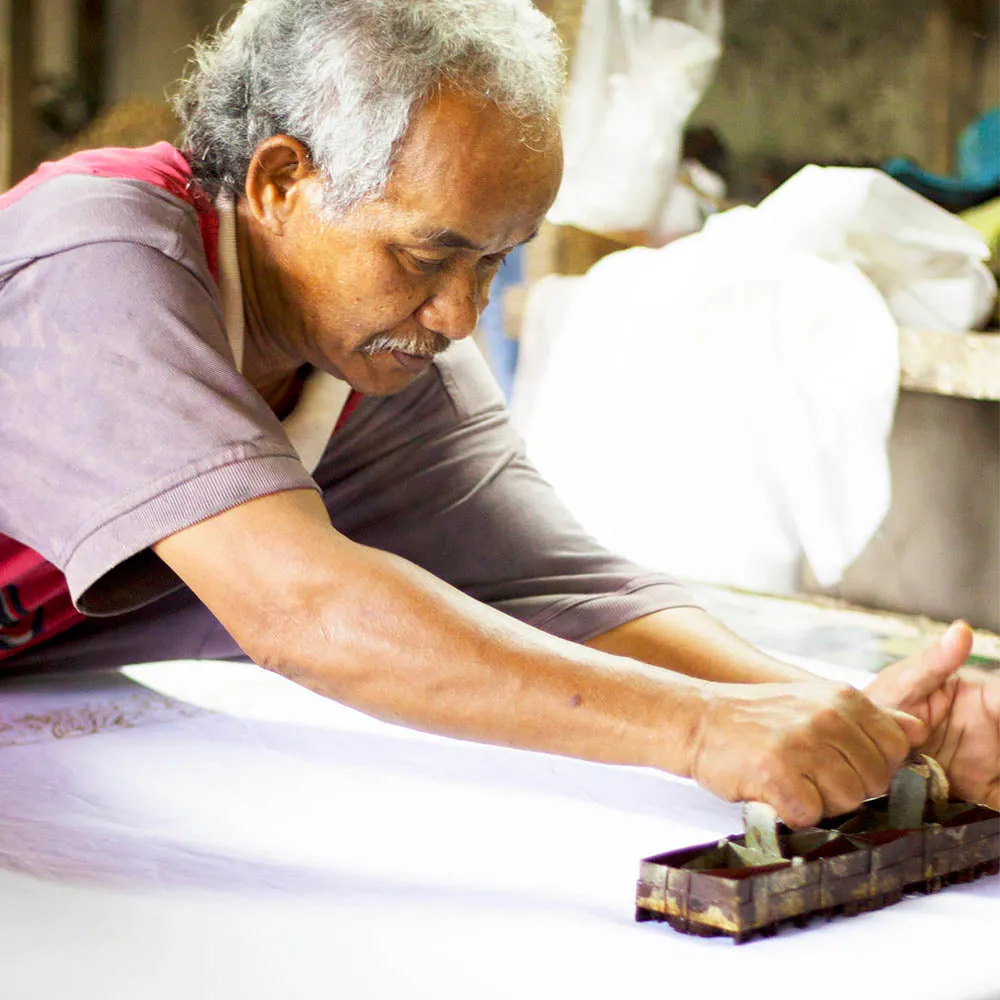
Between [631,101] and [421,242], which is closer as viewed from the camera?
[421,242]

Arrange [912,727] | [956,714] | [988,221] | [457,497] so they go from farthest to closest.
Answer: [988,221] → [457,497] → [956,714] → [912,727]

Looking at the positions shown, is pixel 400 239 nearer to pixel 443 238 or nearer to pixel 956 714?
pixel 443 238

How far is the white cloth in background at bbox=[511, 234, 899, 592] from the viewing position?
1972mm

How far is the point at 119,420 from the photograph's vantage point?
0.96 meters

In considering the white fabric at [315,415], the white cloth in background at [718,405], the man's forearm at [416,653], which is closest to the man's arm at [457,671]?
the man's forearm at [416,653]

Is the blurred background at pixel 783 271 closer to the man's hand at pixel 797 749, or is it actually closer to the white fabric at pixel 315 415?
the white fabric at pixel 315 415

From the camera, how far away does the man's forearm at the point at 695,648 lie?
1.26m

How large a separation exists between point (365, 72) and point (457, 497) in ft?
1.86

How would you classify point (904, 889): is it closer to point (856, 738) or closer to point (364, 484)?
point (856, 738)

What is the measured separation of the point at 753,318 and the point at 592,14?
0.73 meters

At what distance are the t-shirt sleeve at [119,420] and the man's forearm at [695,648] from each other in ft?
1.58

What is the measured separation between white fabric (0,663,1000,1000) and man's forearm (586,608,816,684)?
115 millimetres

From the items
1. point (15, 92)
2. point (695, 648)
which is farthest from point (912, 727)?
point (15, 92)

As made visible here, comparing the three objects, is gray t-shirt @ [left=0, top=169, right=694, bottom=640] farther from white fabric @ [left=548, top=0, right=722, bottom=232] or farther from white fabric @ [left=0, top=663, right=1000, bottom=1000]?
white fabric @ [left=548, top=0, right=722, bottom=232]
